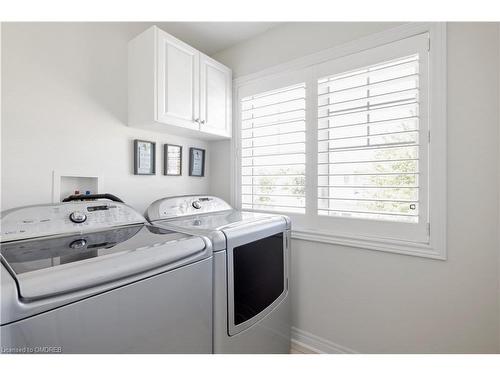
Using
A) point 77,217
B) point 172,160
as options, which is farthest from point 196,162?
point 77,217

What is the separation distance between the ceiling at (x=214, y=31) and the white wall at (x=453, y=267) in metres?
0.56

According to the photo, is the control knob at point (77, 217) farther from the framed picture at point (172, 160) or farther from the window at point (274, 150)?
the window at point (274, 150)

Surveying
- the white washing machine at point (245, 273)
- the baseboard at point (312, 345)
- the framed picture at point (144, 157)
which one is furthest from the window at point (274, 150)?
the baseboard at point (312, 345)

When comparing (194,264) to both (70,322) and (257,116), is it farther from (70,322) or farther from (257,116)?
(257,116)

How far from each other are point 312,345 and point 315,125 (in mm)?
1629

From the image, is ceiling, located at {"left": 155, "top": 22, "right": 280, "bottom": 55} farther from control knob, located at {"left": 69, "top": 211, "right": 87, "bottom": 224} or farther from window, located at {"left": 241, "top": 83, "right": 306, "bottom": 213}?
control knob, located at {"left": 69, "top": 211, "right": 87, "bottom": 224}

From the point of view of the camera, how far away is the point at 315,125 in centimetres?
175

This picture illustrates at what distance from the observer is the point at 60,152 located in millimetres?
1409

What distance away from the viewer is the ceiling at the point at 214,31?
Answer: 188 cm

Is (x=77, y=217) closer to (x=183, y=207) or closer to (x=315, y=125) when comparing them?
(x=183, y=207)

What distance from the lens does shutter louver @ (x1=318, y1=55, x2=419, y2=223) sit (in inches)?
55.9

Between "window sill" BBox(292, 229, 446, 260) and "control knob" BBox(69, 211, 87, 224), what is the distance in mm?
1365

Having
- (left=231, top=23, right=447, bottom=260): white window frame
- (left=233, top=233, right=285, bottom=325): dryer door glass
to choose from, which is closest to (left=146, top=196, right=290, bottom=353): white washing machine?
(left=233, top=233, right=285, bottom=325): dryer door glass

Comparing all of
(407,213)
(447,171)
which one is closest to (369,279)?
(407,213)
